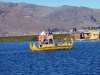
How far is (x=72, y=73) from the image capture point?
54.1 m

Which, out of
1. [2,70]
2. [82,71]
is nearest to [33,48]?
[2,70]

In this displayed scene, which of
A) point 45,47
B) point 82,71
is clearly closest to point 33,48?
point 45,47

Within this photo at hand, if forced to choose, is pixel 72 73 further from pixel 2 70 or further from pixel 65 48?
pixel 65 48

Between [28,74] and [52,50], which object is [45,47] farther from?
[28,74]

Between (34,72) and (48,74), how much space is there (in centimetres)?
325

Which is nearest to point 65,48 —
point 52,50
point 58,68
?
point 52,50

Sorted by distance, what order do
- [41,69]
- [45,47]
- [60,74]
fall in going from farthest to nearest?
[45,47] → [41,69] → [60,74]

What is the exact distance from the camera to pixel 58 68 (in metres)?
60.7

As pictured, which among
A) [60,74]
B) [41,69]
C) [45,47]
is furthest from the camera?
[45,47]

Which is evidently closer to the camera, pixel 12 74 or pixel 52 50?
pixel 12 74

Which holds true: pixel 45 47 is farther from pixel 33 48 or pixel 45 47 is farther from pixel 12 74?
pixel 12 74

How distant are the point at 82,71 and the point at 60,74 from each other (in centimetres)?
342

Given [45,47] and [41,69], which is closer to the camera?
[41,69]

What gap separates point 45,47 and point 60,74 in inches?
2090
